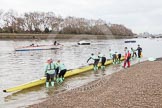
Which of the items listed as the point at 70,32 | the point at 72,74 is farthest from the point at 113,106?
the point at 70,32

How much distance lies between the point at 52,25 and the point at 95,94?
11589 centimetres

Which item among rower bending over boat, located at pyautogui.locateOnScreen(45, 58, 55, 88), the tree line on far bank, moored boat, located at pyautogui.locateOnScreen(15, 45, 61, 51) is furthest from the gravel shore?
the tree line on far bank

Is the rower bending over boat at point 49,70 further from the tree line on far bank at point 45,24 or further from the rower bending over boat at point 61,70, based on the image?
the tree line on far bank at point 45,24

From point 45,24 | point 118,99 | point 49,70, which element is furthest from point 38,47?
point 45,24

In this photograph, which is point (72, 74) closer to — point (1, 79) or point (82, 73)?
point (82, 73)

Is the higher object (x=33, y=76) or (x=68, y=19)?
(x=68, y=19)

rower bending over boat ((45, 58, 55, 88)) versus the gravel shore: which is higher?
rower bending over boat ((45, 58, 55, 88))

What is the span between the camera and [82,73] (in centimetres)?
2386

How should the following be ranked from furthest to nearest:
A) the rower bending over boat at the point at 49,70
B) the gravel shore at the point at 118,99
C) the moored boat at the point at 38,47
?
1. the moored boat at the point at 38,47
2. the rower bending over boat at the point at 49,70
3. the gravel shore at the point at 118,99

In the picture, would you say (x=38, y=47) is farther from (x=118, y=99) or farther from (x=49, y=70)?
(x=118, y=99)

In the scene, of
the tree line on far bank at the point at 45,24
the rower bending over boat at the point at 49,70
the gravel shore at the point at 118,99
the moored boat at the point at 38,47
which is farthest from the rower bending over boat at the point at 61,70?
the tree line on far bank at the point at 45,24

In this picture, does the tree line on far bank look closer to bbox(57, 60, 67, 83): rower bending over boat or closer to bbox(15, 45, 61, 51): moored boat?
bbox(15, 45, 61, 51): moored boat

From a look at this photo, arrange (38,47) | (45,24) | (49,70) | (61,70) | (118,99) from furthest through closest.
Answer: (45,24) < (38,47) < (61,70) < (49,70) < (118,99)

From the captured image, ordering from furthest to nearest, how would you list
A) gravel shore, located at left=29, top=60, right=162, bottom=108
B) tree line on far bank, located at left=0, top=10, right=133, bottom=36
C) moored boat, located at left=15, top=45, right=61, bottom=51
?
1. tree line on far bank, located at left=0, top=10, right=133, bottom=36
2. moored boat, located at left=15, top=45, right=61, bottom=51
3. gravel shore, located at left=29, top=60, right=162, bottom=108
